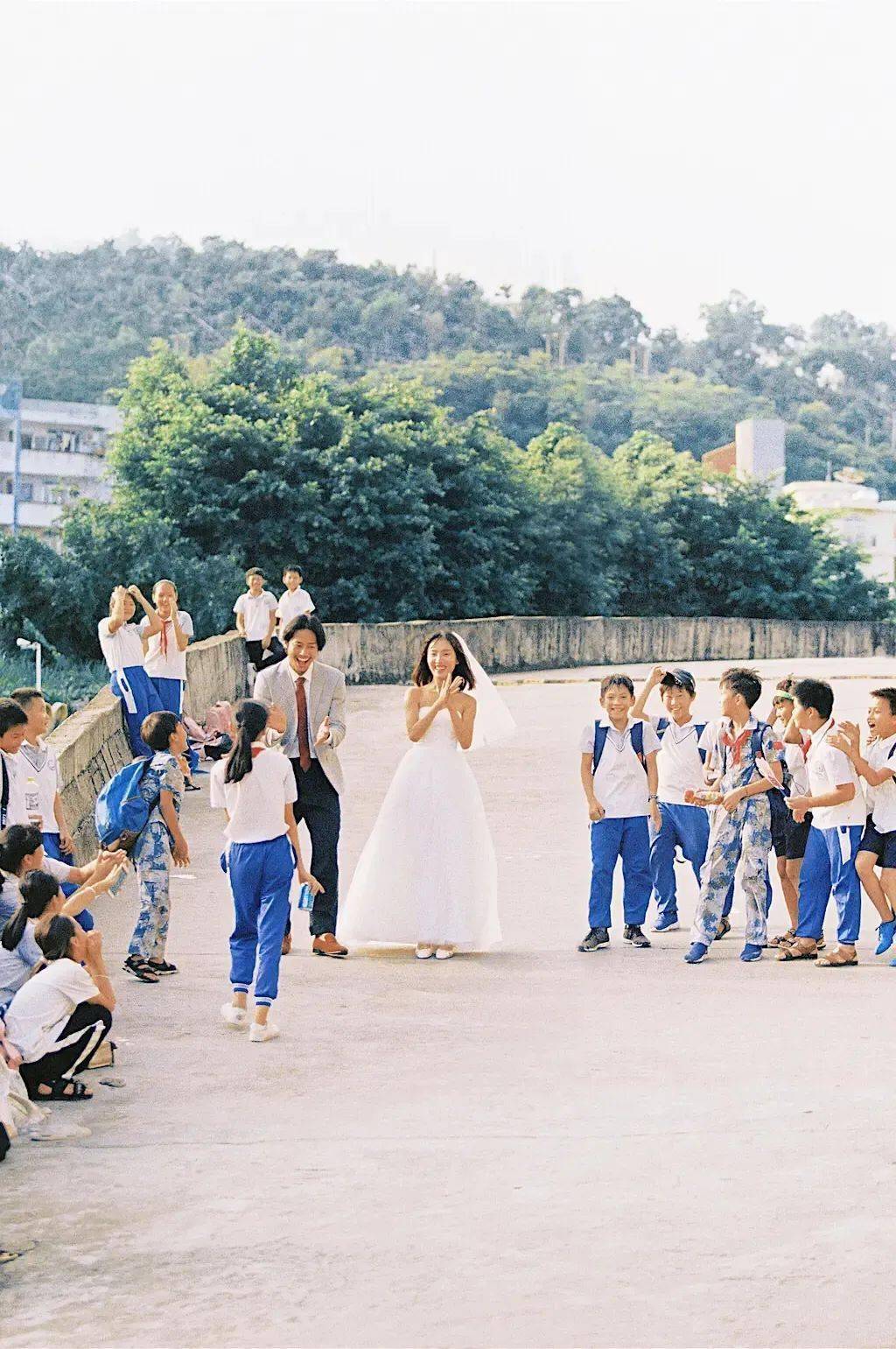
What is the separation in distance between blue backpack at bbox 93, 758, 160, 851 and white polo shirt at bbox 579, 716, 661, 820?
2.50m

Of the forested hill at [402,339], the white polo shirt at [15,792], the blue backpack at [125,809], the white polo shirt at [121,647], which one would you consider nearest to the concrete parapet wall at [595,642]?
the white polo shirt at [121,647]

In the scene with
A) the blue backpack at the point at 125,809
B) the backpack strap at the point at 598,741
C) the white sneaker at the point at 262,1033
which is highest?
the backpack strap at the point at 598,741

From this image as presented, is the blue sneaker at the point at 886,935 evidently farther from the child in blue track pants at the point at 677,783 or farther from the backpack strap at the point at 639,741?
the backpack strap at the point at 639,741

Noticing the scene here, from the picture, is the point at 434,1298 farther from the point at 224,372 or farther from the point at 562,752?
the point at 224,372

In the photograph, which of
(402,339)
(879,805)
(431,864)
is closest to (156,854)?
(431,864)

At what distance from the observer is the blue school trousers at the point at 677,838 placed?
1109 centimetres

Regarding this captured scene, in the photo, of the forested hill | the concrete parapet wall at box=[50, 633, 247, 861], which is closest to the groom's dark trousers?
the concrete parapet wall at box=[50, 633, 247, 861]

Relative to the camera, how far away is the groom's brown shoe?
10297 mm

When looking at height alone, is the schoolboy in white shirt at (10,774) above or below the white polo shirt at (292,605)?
below

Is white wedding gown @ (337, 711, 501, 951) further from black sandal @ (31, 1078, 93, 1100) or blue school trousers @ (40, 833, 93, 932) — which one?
black sandal @ (31, 1078, 93, 1100)

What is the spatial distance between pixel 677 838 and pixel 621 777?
799 millimetres

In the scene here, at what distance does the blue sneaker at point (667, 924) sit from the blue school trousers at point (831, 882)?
1180mm

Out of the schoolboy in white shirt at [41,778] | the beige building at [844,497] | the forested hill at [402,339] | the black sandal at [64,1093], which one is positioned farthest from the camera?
the forested hill at [402,339]

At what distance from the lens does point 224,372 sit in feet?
142
